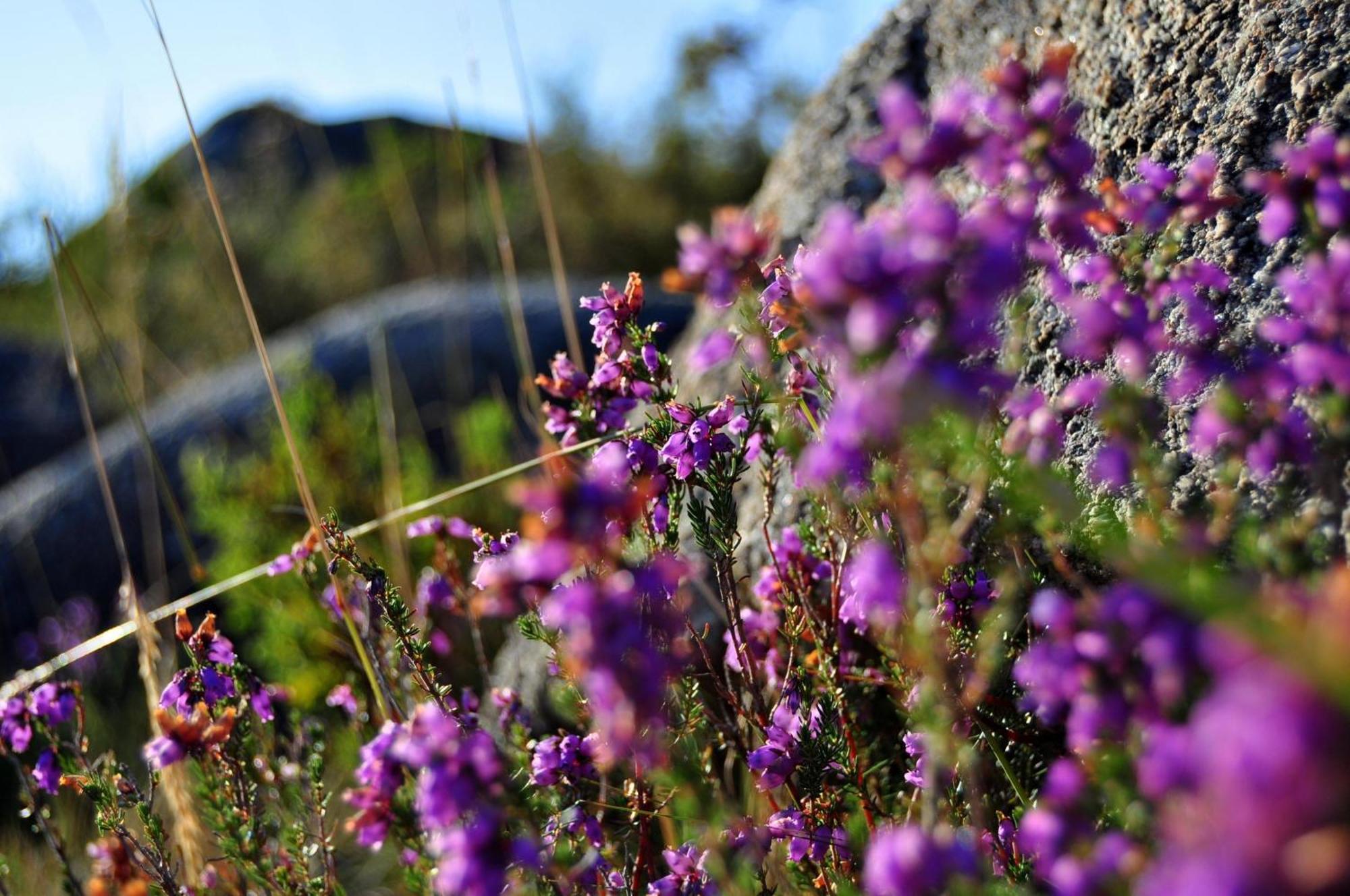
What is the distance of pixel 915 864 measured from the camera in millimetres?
993

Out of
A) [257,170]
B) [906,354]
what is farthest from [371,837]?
[257,170]

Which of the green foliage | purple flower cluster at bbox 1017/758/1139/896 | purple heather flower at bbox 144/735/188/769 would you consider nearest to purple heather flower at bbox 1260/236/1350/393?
purple flower cluster at bbox 1017/758/1139/896

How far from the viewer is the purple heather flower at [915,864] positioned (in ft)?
3.26

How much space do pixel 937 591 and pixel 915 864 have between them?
4.01 ft

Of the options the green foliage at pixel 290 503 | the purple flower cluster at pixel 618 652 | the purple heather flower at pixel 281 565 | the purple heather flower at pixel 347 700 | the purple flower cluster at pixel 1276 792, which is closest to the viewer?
the purple flower cluster at pixel 1276 792

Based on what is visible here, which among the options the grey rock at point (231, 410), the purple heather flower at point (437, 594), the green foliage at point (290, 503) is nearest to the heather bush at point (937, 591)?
the purple heather flower at point (437, 594)

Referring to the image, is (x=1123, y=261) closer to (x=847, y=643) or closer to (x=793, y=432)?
(x=793, y=432)

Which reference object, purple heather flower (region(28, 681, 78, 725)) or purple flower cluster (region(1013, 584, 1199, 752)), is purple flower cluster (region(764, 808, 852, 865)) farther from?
purple heather flower (region(28, 681, 78, 725))

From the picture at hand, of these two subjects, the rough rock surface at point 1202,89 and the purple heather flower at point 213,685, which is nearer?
the rough rock surface at point 1202,89

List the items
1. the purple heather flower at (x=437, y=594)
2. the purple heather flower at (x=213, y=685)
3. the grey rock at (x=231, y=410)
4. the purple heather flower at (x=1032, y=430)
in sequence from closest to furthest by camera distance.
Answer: the purple heather flower at (x=1032, y=430), the purple heather flower at (x=213, y=685), the purple heather flower at (x=437, y=594), the grey rock at (x=231, y=410)

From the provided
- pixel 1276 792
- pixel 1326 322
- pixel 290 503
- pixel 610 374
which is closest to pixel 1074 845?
pixel 1276 792

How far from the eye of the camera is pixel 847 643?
2.71 m

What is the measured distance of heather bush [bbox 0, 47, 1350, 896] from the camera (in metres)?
0.98

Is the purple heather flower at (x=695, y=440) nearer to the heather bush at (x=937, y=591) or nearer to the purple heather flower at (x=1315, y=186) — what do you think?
the heather bush at (x=937, y=591)
